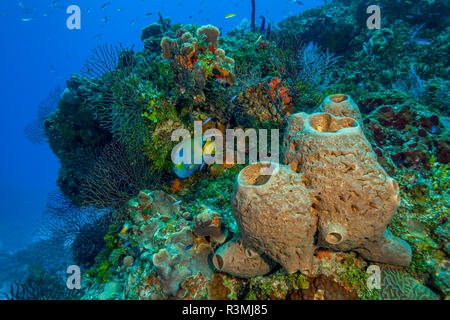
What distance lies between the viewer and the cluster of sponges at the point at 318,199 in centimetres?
176

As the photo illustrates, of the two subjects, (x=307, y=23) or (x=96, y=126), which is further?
(x=307, y=23)

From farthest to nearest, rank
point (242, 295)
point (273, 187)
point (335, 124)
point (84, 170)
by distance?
1. point (84, 170)
2. point (242, 295)
3. point (335, 124)
4. point (273, 187)

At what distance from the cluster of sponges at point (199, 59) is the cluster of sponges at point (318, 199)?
341 cm

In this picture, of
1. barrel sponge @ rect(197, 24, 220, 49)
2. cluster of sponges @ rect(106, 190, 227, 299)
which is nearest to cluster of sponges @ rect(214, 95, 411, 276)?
cluster of sponges @ rect(106, 190, 227, 299)

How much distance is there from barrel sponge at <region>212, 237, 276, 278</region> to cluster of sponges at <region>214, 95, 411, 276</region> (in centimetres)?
33

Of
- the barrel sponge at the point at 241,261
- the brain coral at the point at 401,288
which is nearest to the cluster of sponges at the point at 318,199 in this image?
the barrel sponge at the point at 241,261

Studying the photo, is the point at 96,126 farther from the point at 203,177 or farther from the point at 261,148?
the point at 261,148

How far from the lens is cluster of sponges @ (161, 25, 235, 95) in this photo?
4676mm

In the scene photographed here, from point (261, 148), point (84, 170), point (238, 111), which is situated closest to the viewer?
point (261, 148)

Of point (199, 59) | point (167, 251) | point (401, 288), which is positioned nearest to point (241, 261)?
point (167, 251)

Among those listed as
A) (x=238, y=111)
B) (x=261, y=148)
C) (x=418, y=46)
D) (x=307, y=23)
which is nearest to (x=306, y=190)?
(x=261, y=148)

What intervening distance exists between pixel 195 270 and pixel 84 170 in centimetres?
541

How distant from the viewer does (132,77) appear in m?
4.57

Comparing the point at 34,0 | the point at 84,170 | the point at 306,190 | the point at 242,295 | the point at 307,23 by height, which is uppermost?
the point at 34,0
